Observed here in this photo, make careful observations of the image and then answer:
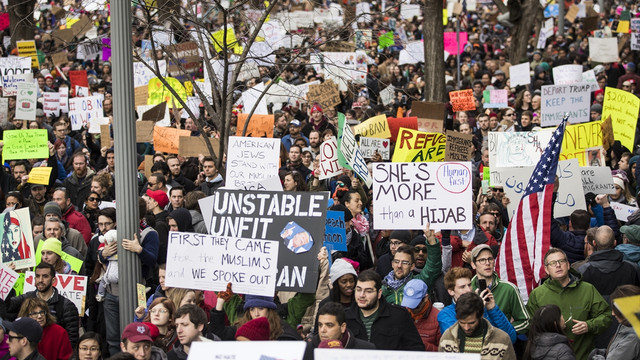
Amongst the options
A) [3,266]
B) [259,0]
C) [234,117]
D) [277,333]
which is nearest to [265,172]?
[259,0]

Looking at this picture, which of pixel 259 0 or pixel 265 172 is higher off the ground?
pixel 259 0

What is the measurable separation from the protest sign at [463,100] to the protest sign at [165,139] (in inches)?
193

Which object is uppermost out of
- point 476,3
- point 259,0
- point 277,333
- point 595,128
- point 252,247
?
point 476,3

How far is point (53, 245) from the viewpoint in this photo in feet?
30.4

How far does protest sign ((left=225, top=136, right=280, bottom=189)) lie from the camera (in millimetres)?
10422

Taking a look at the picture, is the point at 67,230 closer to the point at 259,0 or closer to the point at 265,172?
the point at 265,172

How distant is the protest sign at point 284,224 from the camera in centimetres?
799

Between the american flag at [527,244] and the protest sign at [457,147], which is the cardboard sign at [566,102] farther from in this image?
the american flag at [527,244]

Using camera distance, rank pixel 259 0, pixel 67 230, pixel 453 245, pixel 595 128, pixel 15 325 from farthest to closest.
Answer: pixel 595 128 < pixel 259 0 < pixel 67 230 < pixel 453 245 < pixel 15 325

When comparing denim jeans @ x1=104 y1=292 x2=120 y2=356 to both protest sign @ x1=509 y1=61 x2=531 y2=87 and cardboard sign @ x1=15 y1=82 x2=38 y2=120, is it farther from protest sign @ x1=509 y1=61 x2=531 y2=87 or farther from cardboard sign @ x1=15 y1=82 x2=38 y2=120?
protest sign @ x1=509 y1=61 x2=531 y2=87

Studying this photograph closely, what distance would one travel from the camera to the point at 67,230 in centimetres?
1031

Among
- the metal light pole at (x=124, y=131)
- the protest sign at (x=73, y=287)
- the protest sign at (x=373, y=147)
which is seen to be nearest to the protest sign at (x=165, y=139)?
the protest sign at (x=373, y=147)

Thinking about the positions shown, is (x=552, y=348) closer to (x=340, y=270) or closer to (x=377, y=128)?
(x=340, y=270)

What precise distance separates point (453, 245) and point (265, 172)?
239cm
